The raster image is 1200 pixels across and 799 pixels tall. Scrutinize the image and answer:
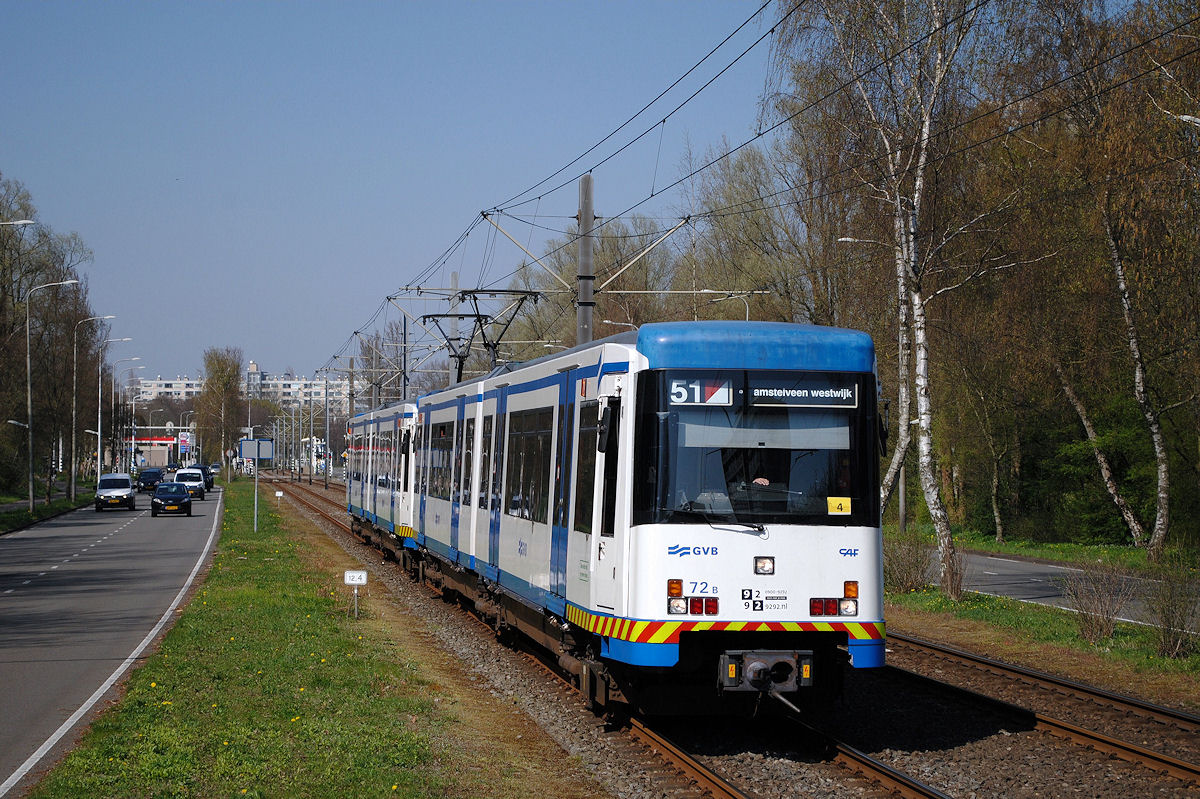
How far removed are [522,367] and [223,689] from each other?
5139 millimetres

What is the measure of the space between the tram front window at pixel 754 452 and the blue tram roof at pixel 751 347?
0.39ft

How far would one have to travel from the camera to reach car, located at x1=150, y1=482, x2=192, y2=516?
53.6 meters

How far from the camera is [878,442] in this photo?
1076 centimetres

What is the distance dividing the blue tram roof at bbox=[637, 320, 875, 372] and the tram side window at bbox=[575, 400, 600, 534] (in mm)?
1136

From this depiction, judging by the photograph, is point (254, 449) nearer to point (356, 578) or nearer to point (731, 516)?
point (356, 578)

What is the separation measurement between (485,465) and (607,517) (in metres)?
6.79

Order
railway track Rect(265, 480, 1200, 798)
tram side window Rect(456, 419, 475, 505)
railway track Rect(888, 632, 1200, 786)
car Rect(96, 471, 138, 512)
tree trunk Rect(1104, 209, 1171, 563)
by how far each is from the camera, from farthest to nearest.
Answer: car Rect(96, 471, 138, 512) → tree trunk Rect(1104, 209, 1171, 563) → tram side window Rect(456, 419, 475, 505) → railway track Rect(888, 632, 1200, 786) → railway track Rect(265, 480, 1200, 798)

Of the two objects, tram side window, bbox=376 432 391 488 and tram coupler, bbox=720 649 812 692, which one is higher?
tram side window, bbox=376 432 391 488

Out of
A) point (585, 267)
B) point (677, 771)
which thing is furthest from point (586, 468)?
point (585, 267)

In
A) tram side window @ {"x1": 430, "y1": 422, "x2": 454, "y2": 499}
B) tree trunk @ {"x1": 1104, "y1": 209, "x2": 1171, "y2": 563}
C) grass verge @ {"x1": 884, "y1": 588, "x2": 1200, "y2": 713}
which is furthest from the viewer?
tree trunk @ {"x1": 1104, "y1": 209, "x2": 1171, "y2": 563}

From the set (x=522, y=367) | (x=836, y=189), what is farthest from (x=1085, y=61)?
(x=522, y=367)

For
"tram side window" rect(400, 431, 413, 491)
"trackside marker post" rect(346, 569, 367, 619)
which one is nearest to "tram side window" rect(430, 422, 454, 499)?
"trackside marker post" rect(346, 569, 367, 619)

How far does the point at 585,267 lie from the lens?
77.3 ft

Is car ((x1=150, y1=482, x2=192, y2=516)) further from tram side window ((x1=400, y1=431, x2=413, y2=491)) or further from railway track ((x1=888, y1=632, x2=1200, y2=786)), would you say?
railway track ((x1=888, y1=632, x2=1200, y2=786))
